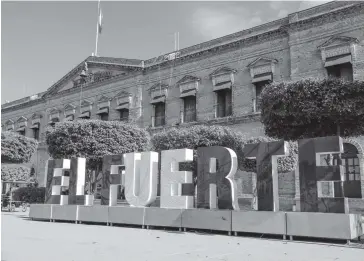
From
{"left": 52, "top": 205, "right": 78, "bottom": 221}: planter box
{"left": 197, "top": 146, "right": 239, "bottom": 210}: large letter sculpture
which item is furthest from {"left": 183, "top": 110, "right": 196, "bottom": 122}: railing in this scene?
{"left": 197, "top": 146, "right": 239, "bottom": 210}: large letter sculpture

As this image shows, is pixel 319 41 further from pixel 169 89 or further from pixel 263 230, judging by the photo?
pixel 263 230

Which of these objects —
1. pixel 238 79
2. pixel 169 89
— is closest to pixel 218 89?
pixel 238 79

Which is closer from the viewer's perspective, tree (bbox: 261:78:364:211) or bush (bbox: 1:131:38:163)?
tree (bbox: 261:78:364:211)

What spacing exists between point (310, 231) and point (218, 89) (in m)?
13.8

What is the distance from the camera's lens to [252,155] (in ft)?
32.5

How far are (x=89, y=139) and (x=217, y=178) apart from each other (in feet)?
Answer: 28.8

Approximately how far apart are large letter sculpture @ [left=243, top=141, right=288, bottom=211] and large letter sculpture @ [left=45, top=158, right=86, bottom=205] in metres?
6.51

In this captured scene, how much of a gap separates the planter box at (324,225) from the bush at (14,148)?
68.4 ft

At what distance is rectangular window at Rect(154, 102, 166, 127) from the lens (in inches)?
946

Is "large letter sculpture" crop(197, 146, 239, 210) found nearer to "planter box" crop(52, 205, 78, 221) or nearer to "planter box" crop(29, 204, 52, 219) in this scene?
"planter box" crop(52, 205, 78, 221)

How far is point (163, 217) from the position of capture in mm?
10680

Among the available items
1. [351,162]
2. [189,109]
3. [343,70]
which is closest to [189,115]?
[189,109]

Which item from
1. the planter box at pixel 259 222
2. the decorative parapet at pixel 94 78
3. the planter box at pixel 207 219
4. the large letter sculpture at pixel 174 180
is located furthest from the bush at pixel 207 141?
the decorative parapet at pixel 94 78

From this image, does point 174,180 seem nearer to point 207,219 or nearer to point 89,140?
point 207,219
